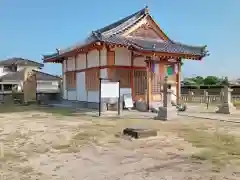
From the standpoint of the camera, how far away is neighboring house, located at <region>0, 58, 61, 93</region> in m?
38.1

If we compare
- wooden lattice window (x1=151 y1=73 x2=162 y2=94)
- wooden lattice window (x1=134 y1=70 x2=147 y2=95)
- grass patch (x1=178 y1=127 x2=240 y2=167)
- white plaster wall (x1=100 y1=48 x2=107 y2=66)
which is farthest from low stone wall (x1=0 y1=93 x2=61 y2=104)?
grass patch (x1=178 y1=127 x2=240 y2=167)

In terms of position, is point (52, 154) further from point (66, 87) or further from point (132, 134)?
point (66, 87)

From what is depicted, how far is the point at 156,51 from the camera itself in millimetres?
16438

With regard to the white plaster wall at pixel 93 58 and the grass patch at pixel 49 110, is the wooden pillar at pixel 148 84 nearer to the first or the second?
the white plaster wall at pixel 93 58

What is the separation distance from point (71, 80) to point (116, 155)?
16.6m

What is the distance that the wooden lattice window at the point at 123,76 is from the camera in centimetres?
1768

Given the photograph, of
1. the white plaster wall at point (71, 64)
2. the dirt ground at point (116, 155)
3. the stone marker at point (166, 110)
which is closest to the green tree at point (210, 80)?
the white plaster wall at point (71, 64)

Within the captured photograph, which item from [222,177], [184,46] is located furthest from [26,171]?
[184,46]

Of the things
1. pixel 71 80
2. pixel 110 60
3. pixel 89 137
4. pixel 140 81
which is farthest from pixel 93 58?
pixel 89 137

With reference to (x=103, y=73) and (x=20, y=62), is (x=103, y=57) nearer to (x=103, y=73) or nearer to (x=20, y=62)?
(x=103, y=73)

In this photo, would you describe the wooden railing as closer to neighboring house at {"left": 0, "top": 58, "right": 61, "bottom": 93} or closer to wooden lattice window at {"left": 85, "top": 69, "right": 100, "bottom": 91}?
wooden lattice window at {"left": 85, "top": 69, "right": 100, "bottom": 91}

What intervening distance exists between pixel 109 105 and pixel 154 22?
6.76 meters

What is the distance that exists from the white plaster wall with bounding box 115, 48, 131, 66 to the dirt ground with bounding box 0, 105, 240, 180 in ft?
27.0

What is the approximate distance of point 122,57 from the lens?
17891 mm
